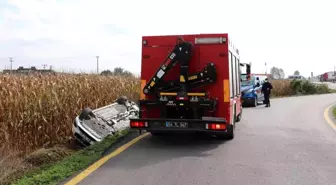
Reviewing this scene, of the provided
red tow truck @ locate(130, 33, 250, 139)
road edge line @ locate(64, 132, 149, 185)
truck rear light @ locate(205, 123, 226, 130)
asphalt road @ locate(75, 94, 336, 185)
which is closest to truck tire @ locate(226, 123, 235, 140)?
asphalt road @ locate(75, 94, 336, 185)

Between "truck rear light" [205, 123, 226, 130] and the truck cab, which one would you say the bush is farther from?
"truck rear light" [205, 123, 226, 130]

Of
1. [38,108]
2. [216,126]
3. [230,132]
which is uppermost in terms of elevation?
[38,108]

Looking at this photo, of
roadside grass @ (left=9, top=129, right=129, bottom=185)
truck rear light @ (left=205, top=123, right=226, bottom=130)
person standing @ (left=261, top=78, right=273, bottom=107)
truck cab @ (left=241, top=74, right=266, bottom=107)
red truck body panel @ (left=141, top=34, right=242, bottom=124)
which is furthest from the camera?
truck cab @ (left=241, top=74, right=266, bottom=107)

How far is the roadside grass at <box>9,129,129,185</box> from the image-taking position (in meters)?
5.65

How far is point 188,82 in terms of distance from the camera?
882 centimetres

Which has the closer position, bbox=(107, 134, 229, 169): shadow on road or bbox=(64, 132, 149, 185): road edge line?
bbox=(64, 132, 149, 185): road edge line

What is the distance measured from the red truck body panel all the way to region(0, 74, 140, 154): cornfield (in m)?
2.23

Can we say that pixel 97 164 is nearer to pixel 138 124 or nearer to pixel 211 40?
pixel 138 124

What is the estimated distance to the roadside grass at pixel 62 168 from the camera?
18.5 ft

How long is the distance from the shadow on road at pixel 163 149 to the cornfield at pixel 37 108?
2171 millimetres

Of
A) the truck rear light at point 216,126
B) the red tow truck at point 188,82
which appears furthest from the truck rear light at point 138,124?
the truck rear light at point 216,126

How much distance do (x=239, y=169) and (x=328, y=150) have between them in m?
2.85

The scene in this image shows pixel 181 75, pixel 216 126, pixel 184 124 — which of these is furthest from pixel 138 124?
pixel 216 126

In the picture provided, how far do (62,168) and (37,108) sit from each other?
3196 mm
